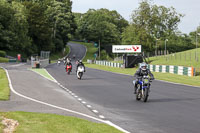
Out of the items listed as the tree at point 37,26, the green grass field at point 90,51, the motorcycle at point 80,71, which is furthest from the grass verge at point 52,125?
the green grass field at point 90,51

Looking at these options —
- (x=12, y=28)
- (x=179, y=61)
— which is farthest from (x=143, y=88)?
(x=12, y=28)

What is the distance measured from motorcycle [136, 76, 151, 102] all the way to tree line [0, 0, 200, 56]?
64126 millimetres

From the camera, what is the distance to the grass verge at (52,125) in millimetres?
8336

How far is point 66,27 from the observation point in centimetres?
11850

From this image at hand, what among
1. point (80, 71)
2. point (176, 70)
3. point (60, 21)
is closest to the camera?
point (80, 71)

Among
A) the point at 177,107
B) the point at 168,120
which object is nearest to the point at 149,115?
the point at 168,120

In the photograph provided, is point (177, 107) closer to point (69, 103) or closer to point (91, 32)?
point (69, 103)

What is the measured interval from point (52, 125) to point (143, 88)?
676cm

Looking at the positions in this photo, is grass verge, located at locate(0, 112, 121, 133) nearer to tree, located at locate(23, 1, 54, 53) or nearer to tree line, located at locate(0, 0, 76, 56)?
tree line, located at locate(0, 0, 76, 56)

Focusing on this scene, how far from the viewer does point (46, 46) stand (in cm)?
10569

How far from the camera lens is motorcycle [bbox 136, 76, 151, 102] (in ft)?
48.8

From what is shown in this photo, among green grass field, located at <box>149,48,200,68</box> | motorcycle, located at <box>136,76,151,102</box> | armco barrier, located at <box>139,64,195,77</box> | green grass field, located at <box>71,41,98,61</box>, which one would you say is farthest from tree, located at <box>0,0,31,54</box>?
motorcycle, located at <box>136,76,151,102</box>

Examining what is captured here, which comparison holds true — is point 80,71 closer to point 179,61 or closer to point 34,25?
point 179,61

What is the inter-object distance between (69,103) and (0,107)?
9.98 feet
